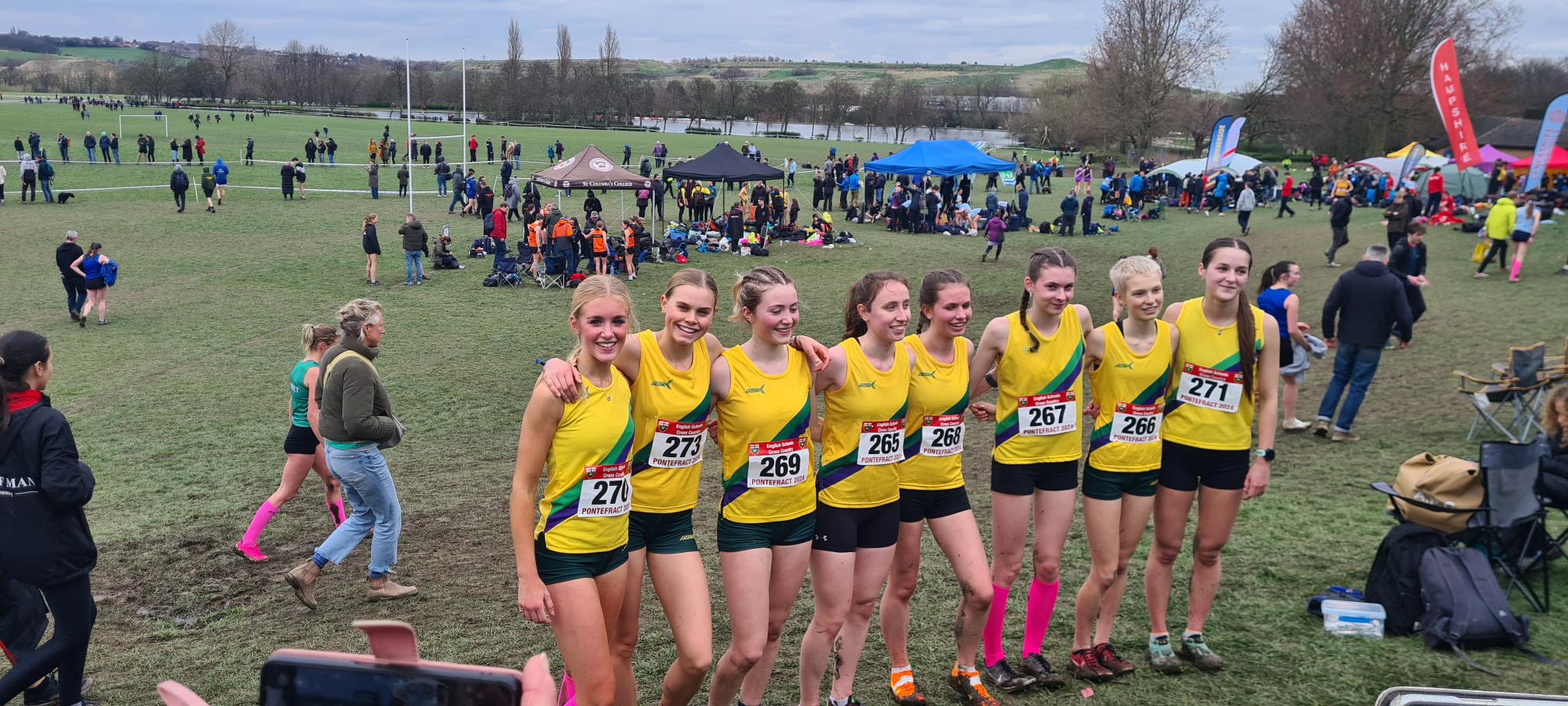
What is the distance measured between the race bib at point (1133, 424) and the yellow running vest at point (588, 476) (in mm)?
2452

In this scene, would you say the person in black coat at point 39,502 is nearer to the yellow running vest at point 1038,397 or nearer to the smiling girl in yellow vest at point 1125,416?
the yellow running vest at point 1038,397

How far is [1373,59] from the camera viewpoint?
60.1m

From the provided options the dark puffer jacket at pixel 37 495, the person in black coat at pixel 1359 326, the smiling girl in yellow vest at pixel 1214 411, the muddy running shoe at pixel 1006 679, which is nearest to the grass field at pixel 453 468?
the muddy running shoe at pixel 1006 679

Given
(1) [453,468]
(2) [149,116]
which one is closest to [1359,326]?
(1) [453,468]

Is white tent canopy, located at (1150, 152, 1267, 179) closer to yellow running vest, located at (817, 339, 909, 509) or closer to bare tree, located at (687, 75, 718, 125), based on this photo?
yellow running vest, located at (817, 339, 909, 509)

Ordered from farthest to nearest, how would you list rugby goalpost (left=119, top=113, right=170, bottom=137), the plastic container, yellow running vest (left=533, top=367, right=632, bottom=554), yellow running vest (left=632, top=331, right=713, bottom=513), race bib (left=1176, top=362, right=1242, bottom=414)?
rugby goalpost (left=119, top=113, right=170, bottom=137)
the plastic container
race bib (left=1176, top=362, right=1242, bottom=414)
yellow running vest (left=632, top=331, right=713, bottom=513)
yellow running vest (left=533, top=367, right=632, bottom=554)

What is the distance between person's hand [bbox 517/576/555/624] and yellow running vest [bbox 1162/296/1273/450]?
3.15 meters

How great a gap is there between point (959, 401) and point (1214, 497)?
1.49m

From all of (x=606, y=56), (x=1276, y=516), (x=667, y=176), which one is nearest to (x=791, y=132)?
(x=606, y=56)

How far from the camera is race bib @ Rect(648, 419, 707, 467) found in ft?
13.4

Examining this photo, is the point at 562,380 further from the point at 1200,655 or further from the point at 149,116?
the point at 149,116

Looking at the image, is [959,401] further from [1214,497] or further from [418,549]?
→ [418,549]

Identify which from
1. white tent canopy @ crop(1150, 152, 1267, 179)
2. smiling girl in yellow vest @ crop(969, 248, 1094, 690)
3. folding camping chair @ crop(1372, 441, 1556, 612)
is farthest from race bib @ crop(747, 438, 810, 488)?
white tent canopy @ crop(1150, 152, 1267, 179)

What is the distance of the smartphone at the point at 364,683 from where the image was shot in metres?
1.90
